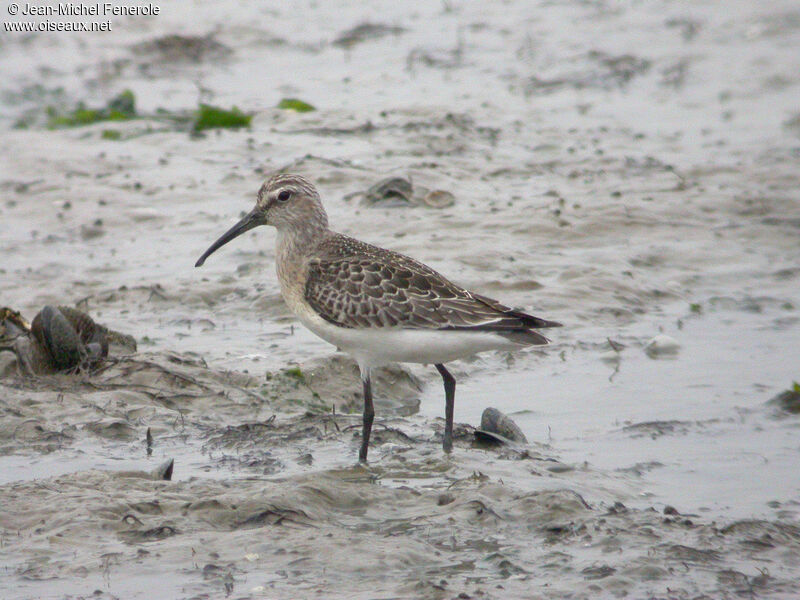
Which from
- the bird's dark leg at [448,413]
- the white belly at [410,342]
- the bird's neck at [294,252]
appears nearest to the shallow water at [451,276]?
the bird's dark leg at [448,413]

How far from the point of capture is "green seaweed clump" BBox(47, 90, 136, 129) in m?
16.5

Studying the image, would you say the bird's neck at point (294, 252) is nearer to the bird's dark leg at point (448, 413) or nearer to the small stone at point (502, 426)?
the bird's dark leg at point (448, 413)

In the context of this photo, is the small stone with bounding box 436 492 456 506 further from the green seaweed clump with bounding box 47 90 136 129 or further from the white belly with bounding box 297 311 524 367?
the green seaweed clump with bounding box 47 90 136 129

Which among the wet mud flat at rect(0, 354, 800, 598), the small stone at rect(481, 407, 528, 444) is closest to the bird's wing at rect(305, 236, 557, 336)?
the small stone at rect(481, 407, 528, 444)

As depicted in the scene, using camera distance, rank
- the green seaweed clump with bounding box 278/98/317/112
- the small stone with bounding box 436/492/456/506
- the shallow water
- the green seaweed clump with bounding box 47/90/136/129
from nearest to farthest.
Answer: the shallow water, the small stone with bounding box 436/492/456/506, the green seaweed clump with bounding box 47/90/136/129, the green seaweed clump with bounding box 278/98/317/112

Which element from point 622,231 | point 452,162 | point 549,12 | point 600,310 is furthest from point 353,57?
point 600,310

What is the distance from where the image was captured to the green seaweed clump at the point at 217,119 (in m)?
16.1

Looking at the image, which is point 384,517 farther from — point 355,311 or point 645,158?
point 645,158

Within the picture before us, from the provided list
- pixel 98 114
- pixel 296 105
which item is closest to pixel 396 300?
pixel 296 105

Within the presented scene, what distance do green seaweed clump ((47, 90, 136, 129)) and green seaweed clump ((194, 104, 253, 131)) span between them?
1188mm

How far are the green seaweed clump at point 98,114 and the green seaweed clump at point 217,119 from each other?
3.90 feet

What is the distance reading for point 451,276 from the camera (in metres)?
11.4

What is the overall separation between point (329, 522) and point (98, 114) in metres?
11.2

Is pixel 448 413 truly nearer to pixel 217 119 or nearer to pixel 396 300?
pixel 396 300
